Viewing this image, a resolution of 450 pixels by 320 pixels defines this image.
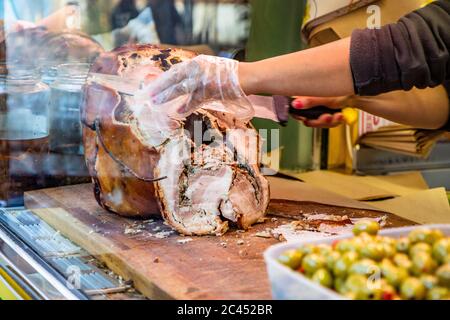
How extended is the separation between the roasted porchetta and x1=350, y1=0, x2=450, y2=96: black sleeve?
1.30ft

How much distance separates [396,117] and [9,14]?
3.92 feet

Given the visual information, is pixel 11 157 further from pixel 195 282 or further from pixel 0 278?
pixel 195 282

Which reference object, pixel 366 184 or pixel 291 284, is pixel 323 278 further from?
pixel 366 184

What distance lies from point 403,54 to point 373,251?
0.51 metres

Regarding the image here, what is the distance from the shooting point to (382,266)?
3.33 ft

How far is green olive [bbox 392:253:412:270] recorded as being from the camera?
1.02 m

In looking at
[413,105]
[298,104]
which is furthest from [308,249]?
[413,105]

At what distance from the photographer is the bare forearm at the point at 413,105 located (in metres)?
2.03

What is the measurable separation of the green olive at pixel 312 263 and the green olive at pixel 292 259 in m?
0.01

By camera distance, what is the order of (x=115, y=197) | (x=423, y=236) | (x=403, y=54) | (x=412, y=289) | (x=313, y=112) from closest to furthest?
1. (x=412, y=289)
2. (x=423, y=236)
3. (x=403, y=54)
4. (x=115, y=197)
5. (x=313, y=112)

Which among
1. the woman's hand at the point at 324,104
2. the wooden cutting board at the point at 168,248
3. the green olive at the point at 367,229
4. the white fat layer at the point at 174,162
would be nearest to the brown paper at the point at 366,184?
the woman's hand at the point at 324,104

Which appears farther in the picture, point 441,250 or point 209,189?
point 209,189

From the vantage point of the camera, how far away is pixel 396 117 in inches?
82.3

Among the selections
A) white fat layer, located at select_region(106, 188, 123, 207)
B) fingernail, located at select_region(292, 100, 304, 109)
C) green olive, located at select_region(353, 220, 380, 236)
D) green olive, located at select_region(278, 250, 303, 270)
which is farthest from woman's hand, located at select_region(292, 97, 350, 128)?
green olive, located at select_region(278, 250, 303, 270)
